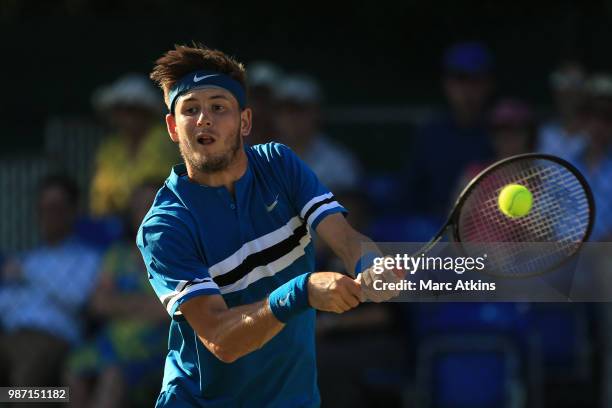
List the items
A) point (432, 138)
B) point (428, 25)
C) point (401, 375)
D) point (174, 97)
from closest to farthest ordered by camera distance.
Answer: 1. point (174, 97)
2. point (401, 375)
3. point (432, 138)
4. point (428, 25)

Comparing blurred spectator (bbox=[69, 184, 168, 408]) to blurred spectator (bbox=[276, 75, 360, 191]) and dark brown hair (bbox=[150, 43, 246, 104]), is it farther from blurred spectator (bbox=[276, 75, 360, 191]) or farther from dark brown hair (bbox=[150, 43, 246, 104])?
dark brown hair (bbox=[150, 43, 246, 104])

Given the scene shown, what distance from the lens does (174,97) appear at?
14.6 feet

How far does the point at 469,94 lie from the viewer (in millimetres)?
7613

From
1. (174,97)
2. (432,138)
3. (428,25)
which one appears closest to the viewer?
(174,97)

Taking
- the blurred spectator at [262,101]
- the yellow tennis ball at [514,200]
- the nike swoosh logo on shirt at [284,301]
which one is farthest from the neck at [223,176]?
the blurred spectator at [262,101]

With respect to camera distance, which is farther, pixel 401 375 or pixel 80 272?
pixel 80 272

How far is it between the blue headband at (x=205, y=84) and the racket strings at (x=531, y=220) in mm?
898

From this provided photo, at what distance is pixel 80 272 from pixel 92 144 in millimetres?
1362

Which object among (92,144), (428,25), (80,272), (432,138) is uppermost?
(428,25)

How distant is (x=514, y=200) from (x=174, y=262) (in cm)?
129

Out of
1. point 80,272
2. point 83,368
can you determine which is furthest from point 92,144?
point 83,368

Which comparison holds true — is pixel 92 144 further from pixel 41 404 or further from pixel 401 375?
pixel 401 375

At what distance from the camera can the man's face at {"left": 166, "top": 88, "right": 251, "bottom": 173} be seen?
14.2 ft

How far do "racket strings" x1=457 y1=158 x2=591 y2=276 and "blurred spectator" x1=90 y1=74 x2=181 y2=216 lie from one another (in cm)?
321
